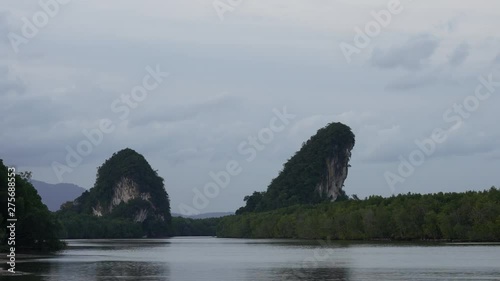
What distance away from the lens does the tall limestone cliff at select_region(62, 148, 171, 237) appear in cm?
13675

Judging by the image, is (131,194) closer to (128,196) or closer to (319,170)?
(128,196)

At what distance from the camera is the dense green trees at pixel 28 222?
177ft

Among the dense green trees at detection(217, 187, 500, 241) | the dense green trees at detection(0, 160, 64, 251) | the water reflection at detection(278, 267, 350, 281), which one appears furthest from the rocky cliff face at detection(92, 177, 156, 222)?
the water reflection at detection(278, 267, 350, 281)

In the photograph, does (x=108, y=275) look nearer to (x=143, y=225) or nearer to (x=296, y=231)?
(x=296, y=231)

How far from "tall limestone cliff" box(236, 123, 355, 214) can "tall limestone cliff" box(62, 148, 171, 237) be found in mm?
17999

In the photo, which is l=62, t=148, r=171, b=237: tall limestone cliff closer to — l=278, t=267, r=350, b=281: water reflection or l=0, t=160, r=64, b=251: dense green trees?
l=0, t=160, r=64, b=251: dense green trees

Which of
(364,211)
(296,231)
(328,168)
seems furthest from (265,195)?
(364,211)

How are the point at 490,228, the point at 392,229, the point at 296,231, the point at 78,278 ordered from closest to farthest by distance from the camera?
the point at 78,278, the point at 490,228, the point at 392,229, the point at 296,231

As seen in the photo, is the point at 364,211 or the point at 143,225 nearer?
the point at 364,211

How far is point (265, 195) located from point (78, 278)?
111244 mm

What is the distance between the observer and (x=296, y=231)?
350ft

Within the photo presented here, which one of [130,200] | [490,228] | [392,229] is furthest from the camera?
[130,200]

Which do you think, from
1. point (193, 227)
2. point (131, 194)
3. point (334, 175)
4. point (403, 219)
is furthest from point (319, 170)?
point (403, 219)

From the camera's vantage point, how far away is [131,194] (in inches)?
5472
